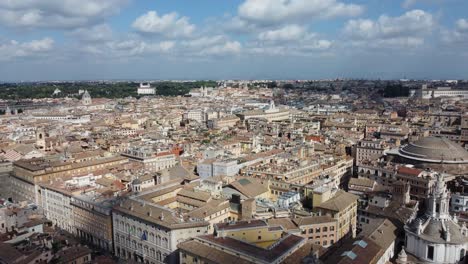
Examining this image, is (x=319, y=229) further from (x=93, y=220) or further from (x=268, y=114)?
(x=268, y=114)

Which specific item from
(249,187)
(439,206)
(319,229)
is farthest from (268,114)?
(439,206)

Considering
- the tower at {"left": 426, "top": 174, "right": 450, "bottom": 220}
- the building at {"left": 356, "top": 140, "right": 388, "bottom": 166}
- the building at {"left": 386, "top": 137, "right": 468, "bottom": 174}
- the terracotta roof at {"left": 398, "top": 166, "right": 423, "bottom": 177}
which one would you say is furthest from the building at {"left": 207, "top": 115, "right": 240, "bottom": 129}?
the tower at {"left": 426, "top": 174, "right": 450, "bottom": 220}

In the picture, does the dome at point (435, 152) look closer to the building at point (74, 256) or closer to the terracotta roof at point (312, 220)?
the terracotta roof at point (312, 220)

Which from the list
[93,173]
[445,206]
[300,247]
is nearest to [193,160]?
[93,173]

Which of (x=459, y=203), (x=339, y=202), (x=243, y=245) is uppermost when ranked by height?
(x=339, y=202)

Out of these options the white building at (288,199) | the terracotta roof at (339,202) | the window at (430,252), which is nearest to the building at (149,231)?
the white building at (288,199)

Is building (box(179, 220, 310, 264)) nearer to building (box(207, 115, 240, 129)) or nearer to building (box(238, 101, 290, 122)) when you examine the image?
building (box(207, 115, 240, 129))
